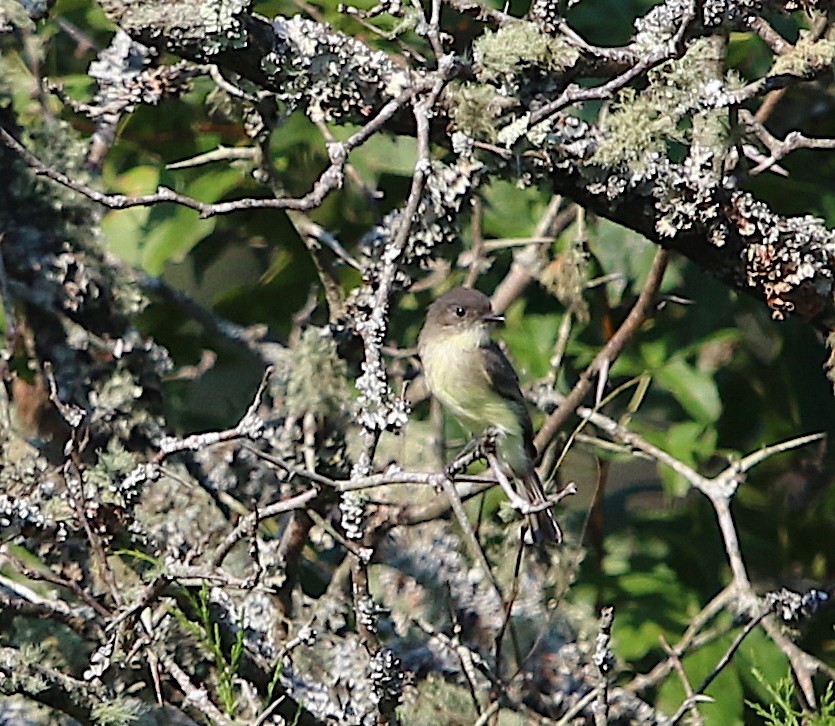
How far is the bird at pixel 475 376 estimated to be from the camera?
3215 millimetres

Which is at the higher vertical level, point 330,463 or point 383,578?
point 330,463

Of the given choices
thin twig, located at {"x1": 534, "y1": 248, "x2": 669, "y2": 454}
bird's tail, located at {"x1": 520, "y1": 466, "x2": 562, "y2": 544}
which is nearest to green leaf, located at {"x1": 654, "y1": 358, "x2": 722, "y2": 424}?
thin twig, located at {"x1": 534, "y1": 248, "x2": 669, "y2": 454}

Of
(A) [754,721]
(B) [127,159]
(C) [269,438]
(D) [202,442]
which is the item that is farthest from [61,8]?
(A) [754,721]

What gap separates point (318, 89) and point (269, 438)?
2.72 ft

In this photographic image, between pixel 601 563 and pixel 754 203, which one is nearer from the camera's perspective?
pixel 754 203

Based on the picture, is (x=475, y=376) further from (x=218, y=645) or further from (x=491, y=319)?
(x=218, y=645)

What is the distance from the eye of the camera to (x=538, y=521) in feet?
10.2

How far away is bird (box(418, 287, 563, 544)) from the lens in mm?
3215

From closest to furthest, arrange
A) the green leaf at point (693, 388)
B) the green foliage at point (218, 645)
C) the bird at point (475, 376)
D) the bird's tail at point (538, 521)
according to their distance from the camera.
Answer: the green foliage at point (218, 645), the bird's tail at point (538, 521), the bird at point (475, 376), the green leaf at point (693, 388)

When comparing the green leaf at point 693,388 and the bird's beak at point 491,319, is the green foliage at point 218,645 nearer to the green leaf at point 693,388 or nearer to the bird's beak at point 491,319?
the bird's beak at point 491,319

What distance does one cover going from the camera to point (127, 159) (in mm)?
3912

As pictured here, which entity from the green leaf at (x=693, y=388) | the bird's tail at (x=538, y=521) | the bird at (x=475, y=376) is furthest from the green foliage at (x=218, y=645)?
the green leaf at (x=693, y=388)

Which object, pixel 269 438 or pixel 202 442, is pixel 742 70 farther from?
pixel 202 442

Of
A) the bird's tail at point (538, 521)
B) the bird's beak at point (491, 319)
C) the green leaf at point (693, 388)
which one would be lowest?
the bird's tail at point (538, 521)
